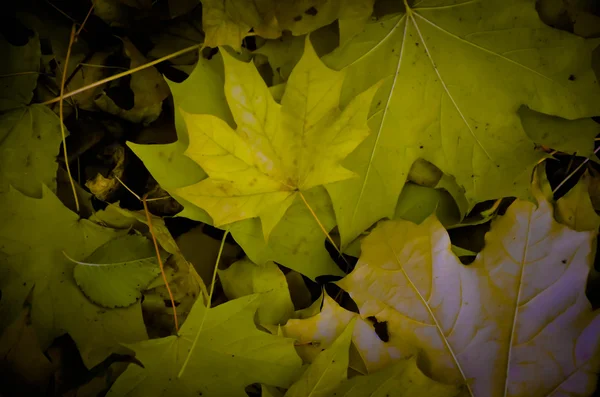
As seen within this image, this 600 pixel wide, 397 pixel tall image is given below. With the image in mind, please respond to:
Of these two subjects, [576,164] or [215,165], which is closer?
[215,165]

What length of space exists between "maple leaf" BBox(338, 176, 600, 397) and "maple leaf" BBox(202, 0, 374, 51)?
0.98ft

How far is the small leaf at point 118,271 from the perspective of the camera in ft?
2.26

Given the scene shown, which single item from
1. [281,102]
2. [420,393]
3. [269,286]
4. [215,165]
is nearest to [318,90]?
[281,102]

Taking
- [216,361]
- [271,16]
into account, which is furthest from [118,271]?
[271,16]

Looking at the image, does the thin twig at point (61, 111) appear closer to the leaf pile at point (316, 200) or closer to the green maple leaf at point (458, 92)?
the leaf pile at point (316, 200)

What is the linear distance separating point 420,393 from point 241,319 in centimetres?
26

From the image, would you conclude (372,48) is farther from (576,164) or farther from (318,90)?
(576,164)

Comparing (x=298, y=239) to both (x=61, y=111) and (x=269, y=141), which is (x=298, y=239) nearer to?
(x=269, y=141)

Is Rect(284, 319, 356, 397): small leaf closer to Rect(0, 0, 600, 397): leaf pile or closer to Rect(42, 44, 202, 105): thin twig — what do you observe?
Rect(0, 0, 600, 397): leaf pile

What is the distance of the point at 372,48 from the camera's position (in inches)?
26.4

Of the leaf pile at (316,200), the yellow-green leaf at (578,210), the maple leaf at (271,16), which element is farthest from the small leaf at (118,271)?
Answer: the yellow-green leaf at (578,210)

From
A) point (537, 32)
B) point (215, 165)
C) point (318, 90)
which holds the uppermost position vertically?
point (537, 32)

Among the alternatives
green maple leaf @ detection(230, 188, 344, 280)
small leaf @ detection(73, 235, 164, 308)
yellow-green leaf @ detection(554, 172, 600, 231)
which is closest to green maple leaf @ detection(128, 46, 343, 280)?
green maple leaf @ detection(230, 188, 344, 280)

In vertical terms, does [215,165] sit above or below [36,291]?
above
